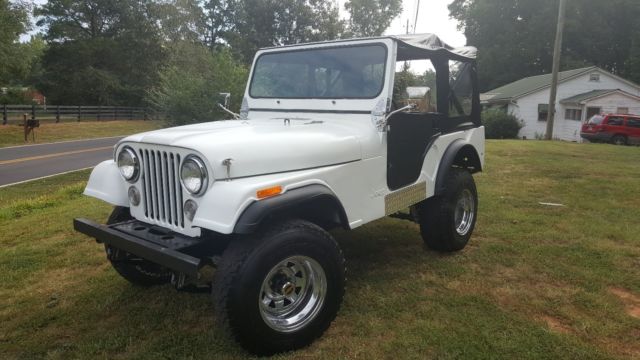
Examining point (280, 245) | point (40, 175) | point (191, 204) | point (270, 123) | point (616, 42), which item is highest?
point (616, 42)

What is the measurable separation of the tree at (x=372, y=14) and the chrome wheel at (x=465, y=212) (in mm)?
44552

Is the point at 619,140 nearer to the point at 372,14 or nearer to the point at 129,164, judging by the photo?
the point at 129,164

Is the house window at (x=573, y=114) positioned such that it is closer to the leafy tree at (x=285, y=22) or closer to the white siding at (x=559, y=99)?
the white siding at (x=559, y=99)

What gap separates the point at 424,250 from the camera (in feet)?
16.8

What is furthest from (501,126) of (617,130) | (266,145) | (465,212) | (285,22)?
(266,145)

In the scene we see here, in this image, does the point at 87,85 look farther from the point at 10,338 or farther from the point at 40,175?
the point at 10,338

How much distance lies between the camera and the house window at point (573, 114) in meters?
30.0

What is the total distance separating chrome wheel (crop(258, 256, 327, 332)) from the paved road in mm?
11142

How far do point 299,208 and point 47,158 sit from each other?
1590cm

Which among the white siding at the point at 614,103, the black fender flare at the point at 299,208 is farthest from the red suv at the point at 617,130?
the black fender flare at the point at 299,208

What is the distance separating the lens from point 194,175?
9.55 ft

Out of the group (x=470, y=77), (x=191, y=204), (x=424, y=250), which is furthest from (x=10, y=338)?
(x=470, y=77)

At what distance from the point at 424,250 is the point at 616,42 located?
50.3 metres

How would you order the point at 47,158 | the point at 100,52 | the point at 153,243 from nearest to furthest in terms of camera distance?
the point at 153,243 < the point at 47,158 < the point at 100,52
